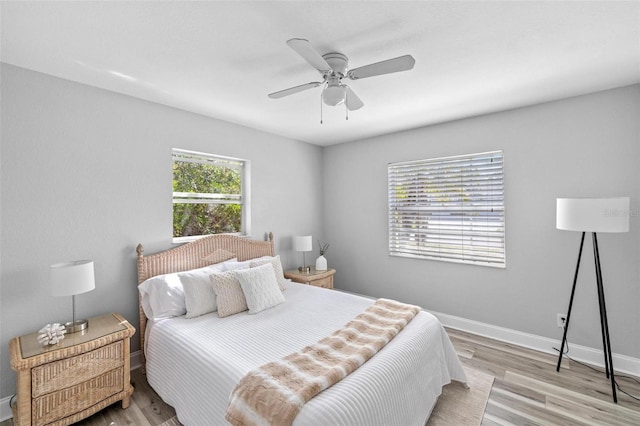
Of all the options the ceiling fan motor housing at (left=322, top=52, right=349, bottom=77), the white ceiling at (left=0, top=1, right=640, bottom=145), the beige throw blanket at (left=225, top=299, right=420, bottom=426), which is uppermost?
the white ceiling at (left=0, top=1, right=640, bottom=145)

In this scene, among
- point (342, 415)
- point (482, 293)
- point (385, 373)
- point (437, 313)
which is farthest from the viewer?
point (437, 313)

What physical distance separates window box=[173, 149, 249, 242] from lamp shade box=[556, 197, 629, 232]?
3.37 meters

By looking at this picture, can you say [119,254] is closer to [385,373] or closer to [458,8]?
[385,373]

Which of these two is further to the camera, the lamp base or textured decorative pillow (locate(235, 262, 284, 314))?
textured decorative pillow (locate(235, 262, 284, 314))

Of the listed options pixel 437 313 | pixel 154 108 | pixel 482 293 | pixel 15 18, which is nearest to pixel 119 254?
pixel 154 108

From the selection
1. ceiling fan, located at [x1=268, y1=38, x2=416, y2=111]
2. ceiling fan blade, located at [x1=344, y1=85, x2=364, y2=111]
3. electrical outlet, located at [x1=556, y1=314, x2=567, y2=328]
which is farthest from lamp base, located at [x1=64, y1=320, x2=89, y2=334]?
electrical outlet, located at [x1=556, y1=314, x2=567, y2=328]

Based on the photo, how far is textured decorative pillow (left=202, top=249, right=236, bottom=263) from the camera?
10.3ft

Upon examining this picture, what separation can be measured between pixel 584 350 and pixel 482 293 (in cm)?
95

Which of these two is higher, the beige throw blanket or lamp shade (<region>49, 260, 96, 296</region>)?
lamp shade (<region>49, 260, 96, 296</region>)

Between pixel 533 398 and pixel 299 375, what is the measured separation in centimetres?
201

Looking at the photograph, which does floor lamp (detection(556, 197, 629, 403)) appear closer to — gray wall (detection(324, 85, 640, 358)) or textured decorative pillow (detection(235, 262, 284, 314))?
gray wall (detection(324, 85, 640, 358))

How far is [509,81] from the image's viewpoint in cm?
244

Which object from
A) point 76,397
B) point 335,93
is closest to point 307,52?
point 335,93

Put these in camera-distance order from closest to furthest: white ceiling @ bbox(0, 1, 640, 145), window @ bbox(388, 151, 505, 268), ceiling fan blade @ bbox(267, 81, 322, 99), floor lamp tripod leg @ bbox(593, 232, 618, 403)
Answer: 1. white ceiling @ bbox(0, 1, 640, 145)
2. ceiling fan blade @ bbox(267, 81, 322, 99)
3. floor lamp tripod leg @ bbox(593, 232, 618, 403)
4. window @ bbox(388, 151, 505, 268)
